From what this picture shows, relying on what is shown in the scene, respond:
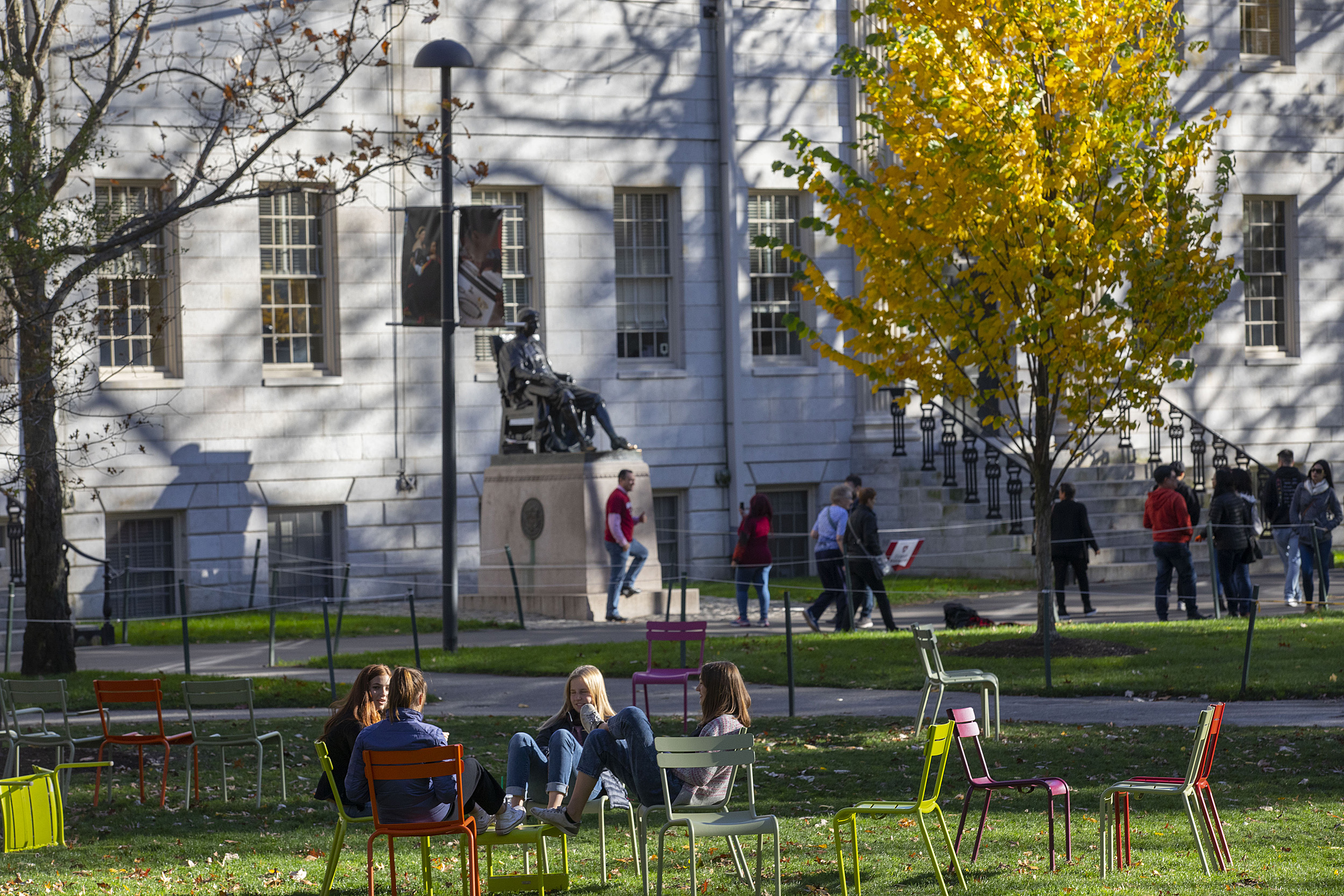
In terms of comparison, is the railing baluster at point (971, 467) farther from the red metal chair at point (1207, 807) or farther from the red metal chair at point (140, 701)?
the red metal chair at point (1207, 807)

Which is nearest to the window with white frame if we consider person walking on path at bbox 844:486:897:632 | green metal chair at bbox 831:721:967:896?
person walking on path at bbox 844:486:897:632

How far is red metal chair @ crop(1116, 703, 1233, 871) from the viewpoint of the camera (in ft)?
31.6

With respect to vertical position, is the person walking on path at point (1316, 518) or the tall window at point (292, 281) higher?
the tall window at point (292, 281)

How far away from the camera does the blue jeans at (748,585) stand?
916 inches

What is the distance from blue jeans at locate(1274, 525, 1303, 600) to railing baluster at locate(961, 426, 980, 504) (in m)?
6.04

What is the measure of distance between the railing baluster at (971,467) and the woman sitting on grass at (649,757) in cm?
1897

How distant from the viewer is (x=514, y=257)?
97.5ft

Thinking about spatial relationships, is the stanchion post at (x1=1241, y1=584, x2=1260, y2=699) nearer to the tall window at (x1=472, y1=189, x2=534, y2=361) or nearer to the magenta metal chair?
the magenta metal chair

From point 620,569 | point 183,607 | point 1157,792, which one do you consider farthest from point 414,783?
point 183,607

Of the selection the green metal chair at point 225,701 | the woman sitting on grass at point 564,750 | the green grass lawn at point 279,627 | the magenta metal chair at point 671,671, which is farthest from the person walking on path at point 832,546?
the woman sitting on grass at point 564,750

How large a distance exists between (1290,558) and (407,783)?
16311mm

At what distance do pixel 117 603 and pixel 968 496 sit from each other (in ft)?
41.9

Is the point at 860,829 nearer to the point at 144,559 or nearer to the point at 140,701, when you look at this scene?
the point at 140,701

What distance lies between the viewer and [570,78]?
29.8 meters
